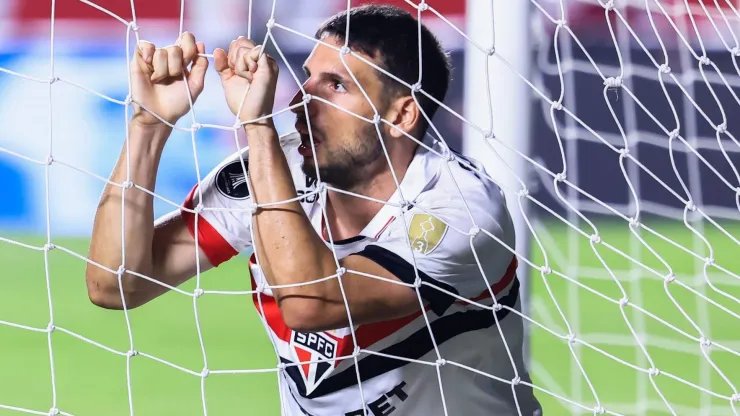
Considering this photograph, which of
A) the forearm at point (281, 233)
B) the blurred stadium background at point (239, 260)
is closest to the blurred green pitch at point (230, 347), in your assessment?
the blurred stadium background at point (239, 260)

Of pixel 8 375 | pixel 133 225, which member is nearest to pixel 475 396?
→ pixel 133 225

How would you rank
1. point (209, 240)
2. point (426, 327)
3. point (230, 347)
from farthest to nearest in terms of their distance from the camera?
point (230, 347), point (209, 240), point (426, 327)

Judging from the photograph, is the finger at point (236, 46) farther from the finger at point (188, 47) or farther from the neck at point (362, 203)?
the neck at point (362, 203)

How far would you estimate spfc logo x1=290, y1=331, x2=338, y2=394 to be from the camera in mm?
1352

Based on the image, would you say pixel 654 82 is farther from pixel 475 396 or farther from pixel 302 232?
pixel 302 232

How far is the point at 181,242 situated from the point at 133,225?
0.11m

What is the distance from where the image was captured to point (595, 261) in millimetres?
4066

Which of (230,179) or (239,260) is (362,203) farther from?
(239,260)

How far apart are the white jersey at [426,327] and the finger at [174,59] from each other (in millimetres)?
239

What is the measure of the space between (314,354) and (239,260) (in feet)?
10.0

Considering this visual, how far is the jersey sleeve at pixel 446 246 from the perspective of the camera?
3.94 ft

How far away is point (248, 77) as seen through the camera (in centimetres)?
117

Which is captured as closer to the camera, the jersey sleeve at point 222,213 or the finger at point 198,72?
the finger at point 198,72

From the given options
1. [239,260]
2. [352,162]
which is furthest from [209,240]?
[239,260]
